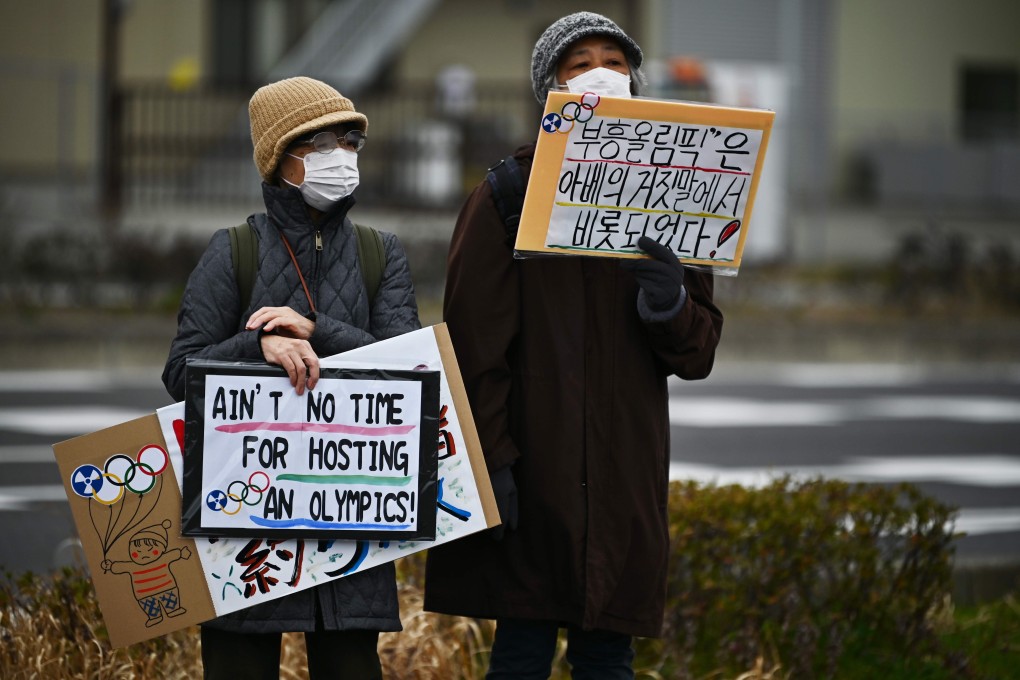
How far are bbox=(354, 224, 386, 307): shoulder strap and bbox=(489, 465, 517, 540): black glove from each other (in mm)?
511

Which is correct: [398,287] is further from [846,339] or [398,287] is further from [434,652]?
[846,339]

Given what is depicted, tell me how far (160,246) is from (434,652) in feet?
37.8

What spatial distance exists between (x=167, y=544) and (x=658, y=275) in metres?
1.28

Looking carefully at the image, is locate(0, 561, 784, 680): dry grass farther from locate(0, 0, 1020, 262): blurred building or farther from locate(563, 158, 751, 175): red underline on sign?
locate(0, 0, 1020, 262): blurred building

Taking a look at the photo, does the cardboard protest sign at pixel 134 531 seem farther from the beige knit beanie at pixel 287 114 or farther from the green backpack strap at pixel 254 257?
the beige knit beanie at pixel 287 114

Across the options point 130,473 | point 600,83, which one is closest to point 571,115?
point 600,83

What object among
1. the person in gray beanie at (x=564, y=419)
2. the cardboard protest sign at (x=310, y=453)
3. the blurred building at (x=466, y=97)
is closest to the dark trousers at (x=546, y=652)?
the person in gray beanie at (x=564, y=419)

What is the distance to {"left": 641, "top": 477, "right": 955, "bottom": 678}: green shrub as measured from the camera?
4438 mm

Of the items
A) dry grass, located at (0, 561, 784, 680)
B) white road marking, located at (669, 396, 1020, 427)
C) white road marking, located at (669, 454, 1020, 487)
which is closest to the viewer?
dry grass, located at (0, 561, 784, 680)

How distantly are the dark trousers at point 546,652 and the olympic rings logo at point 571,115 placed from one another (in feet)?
3.91

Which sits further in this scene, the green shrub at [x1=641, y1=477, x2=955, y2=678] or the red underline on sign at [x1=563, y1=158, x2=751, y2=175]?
the green shrub at [x1=641, y1=477, x2=955, y2=678]

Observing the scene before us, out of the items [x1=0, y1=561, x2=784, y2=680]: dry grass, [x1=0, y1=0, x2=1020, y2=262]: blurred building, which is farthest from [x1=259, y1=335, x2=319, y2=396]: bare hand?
[x1=0, y1=0, x2=1020, y2=262]: blurred building

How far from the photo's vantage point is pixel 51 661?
12.3 ft

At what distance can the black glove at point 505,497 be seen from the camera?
129 inches
